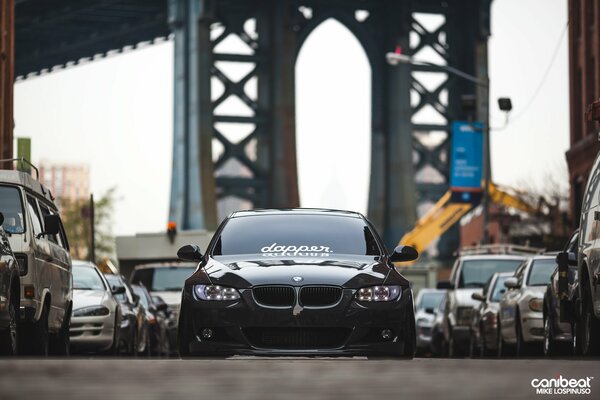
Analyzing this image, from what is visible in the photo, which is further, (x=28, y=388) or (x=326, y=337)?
(x=326, y=337)

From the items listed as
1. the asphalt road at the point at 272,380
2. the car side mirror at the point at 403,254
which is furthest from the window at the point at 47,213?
the asphalt road at the point at 272,380

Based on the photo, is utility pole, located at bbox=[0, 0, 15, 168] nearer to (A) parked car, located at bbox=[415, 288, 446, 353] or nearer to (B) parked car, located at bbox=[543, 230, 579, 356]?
(A) parked car, located at bbox=[415, 288, 446, 353]

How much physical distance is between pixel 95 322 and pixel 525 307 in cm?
599

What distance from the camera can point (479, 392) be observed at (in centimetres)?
659

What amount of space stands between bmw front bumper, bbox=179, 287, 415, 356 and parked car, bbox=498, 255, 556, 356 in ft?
24.7

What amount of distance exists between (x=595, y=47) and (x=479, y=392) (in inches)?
2048

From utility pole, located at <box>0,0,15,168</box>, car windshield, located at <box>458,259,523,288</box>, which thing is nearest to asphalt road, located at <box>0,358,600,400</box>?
car windshield, located at <box>458,259,523,288</box>

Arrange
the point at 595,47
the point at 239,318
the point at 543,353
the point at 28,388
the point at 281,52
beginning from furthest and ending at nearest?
1. the point at 281,52
2. the point at 595,47
3. the point at 543,353
4. the point at 239,318
5. the point at 28,388

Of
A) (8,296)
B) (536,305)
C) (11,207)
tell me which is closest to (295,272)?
(8,296)

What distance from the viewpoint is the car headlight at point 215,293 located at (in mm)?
13930

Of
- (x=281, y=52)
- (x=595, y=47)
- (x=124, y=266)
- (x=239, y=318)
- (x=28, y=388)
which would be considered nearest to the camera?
(x=28, y=388)

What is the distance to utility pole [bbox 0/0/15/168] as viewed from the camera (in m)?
51.3

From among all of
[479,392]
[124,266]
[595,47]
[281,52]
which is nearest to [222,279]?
[479,392]

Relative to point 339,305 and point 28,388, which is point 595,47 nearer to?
point 339,305
